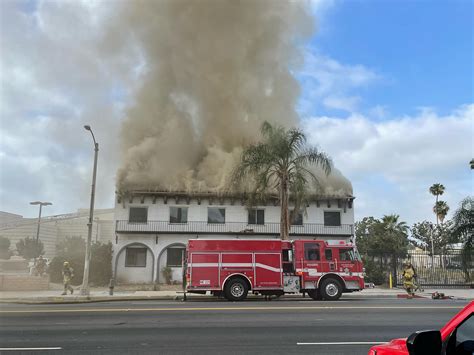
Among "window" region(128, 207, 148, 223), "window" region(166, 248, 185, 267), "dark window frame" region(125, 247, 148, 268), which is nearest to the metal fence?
"window" region(166, 248, 185, 267)

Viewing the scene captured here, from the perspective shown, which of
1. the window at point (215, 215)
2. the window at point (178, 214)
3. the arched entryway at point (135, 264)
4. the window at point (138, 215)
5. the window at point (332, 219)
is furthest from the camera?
the window at point (332, 219)

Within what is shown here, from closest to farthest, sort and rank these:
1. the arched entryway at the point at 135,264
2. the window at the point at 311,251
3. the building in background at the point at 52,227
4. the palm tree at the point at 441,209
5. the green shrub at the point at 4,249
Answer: the window at the point at 311,251
the arched entryway at the point at 135,264
the green shrub at the point at 4,249
the building in background at the point at 52,227
the palm tree at the point at 441,209

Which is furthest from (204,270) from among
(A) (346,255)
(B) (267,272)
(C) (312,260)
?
(A) (346,255)

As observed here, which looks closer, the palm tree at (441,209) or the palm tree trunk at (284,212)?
the palm tree trunk at (284,212)

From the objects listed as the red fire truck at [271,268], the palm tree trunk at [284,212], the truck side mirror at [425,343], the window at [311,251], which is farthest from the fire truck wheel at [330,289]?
the truck side mirror at [425,343]

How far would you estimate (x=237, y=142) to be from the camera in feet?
122

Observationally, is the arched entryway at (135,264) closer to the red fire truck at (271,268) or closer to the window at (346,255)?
the red fire truck at (271,268)

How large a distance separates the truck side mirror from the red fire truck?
1423 centimetres

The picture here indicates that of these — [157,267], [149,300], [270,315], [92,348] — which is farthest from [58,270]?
[92,348]

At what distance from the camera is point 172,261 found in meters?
28.8

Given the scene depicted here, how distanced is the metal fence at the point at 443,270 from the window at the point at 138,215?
55.2 feet

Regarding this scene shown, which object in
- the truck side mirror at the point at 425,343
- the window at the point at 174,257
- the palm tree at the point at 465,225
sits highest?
the palm tree at the point at 465,225

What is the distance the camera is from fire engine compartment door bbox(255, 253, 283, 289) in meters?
16.0

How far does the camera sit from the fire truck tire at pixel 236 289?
15.9 m
